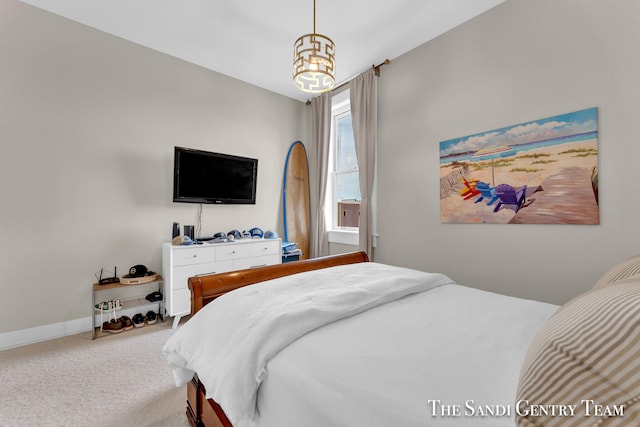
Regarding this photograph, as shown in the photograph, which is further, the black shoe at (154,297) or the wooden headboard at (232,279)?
the black shoe at (154,297)

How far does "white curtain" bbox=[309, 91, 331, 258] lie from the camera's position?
3.95 metres

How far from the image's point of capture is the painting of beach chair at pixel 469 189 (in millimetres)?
2443

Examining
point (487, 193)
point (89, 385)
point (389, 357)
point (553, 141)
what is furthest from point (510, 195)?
point (89, 385)

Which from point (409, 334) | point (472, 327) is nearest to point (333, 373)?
point (409, 334)

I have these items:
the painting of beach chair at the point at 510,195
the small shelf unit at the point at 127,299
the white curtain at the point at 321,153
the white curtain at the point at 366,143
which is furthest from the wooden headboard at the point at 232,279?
the white curtain at the point at 321,153

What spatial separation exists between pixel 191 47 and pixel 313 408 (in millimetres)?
3582

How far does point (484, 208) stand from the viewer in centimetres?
239

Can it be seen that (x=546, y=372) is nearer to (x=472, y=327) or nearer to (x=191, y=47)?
(x=472, y=327)

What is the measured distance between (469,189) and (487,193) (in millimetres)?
155

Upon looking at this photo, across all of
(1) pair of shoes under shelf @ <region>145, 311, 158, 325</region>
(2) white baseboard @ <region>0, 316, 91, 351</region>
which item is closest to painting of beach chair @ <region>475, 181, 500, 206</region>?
(1) pair of shoes under shelf @ <region>145, 311, 158, 325</region>

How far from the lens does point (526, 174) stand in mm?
2135

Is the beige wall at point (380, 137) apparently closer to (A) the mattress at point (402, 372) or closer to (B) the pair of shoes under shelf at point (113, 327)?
(B) the pair of shoes under shelf at point (113, 327)

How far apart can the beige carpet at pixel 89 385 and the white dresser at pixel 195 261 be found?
1.28ft

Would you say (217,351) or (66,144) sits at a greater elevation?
(66,144)
